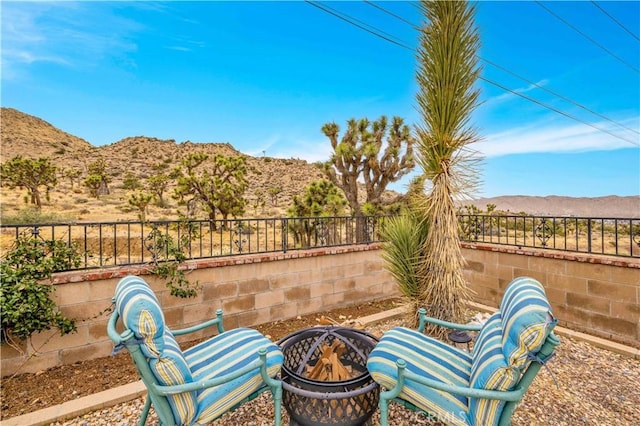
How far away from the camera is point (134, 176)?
3014 centimetres

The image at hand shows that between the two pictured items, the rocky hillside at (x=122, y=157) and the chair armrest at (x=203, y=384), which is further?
the rocky hillside at (x=122, y=157)

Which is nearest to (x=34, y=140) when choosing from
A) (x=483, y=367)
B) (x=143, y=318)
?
(x=143, y=318)

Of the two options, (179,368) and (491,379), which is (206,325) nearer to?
(179,368)

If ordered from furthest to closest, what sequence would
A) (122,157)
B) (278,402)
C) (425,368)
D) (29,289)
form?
(122,157)
(29,289)
(425,368)
(278,402)

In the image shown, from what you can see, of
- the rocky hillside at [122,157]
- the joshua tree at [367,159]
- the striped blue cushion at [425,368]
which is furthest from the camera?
the rocky hillside at [122,157]

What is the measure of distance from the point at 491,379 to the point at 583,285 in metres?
4.09

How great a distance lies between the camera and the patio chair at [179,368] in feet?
5.89

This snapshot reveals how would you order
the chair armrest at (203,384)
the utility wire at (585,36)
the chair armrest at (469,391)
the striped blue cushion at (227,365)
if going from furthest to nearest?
the utility wire at (585,36)
the striped blue cushion at (227,365)
the chair armrest at (203,384)
the chair armrest at (469,391)

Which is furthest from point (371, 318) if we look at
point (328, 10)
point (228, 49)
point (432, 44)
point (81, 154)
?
point (81, 154)

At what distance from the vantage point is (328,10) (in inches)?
265

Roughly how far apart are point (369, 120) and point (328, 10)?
439cm

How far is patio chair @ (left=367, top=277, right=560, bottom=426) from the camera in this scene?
167 cm

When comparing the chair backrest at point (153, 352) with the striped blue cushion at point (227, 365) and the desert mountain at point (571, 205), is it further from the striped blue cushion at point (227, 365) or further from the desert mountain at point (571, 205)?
the desert mountain at point (571, 205)

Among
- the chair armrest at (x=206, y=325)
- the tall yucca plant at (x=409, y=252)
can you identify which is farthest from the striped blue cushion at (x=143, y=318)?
the tall yucca plant at (x=409, y=252)
